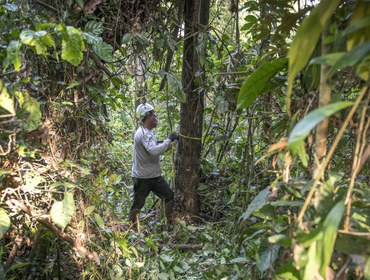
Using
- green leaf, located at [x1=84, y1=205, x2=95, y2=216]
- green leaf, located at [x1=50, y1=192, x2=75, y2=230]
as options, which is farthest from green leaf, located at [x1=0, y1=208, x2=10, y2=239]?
green leaf, located at [x1=84, y1=205, x2=95, y2=216]

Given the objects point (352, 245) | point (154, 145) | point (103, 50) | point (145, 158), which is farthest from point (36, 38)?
point (145, 158)

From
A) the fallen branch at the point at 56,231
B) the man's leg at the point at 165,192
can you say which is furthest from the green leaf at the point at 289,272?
the man's leg at the point at 165,192

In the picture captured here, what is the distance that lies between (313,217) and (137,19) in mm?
1667

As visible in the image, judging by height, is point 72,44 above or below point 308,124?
above

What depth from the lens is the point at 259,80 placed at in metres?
1.23

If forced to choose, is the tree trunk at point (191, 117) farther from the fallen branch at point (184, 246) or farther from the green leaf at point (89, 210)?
the green leaf at point (89, 210)

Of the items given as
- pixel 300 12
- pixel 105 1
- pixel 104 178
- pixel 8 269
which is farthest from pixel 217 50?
pixel 8 269

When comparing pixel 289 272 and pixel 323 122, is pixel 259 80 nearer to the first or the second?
pixel 323 122

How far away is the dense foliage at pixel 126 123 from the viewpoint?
878 mm

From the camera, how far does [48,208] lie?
183 centimetres

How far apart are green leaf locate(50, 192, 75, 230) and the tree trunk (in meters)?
1.87

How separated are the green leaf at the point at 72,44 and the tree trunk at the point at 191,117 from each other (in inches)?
68.4

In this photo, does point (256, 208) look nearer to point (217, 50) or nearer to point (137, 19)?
point (137, 19)

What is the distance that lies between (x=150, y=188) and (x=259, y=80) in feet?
9.23
